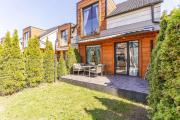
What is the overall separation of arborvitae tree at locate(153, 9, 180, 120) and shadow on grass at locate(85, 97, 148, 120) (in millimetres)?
2761

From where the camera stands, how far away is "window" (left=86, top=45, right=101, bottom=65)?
60.3 ft

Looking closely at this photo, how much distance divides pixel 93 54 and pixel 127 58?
4837 millimetres

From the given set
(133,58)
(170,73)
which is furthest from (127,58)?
(170,73)

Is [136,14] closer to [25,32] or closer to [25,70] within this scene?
[25,70]

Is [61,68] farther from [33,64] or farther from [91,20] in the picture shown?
[91,20]

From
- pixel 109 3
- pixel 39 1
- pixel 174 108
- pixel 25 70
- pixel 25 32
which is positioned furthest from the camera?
pixel 25 32

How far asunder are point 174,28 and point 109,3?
580 inches

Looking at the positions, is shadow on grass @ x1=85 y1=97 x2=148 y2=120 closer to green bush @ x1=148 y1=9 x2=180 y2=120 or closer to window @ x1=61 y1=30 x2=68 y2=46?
green bush @ x1=148 y1=9 x2=180 y2=120

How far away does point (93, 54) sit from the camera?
62.2 ft

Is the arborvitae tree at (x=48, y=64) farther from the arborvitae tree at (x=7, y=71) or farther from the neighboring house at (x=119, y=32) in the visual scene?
the neighboring house at (x=119, y=32)

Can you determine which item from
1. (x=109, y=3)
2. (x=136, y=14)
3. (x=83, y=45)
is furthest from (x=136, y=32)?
(x=83, y=45)

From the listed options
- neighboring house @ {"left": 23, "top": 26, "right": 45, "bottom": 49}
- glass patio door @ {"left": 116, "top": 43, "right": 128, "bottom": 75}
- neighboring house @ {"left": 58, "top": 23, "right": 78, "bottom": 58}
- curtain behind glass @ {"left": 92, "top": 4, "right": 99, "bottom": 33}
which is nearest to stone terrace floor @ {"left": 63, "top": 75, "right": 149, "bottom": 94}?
glass patio door @ {"left": 116, "top": 43, "right": 128, "bottom": 75}

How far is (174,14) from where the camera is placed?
4.05 m

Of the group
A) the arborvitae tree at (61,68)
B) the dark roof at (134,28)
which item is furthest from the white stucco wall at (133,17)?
the arborvitae tree at (61,68)
